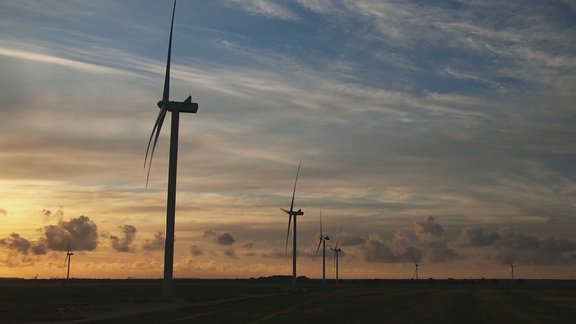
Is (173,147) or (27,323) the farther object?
(173,147)

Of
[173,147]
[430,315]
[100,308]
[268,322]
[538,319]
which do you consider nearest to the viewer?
[268,322]

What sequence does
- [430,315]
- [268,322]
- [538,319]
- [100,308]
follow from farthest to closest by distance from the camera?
[100,308]
[430,315]
[538,319]
[268,322]

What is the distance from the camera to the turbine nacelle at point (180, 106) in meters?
93.2

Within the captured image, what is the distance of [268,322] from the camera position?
197ft

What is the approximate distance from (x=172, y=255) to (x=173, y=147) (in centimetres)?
1480

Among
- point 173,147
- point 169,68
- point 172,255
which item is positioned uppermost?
point 169,68

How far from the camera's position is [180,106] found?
93438 millimetres

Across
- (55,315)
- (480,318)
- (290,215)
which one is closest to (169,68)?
(55,315)

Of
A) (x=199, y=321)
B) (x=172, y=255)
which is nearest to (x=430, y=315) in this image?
(x=199, y=321)

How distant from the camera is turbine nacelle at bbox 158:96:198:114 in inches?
3669

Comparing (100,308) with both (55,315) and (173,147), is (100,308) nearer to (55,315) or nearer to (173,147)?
(55,315)

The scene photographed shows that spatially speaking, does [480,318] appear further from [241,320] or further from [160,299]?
[160,299]

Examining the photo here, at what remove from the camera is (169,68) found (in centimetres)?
9350

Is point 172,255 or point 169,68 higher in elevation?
point 169,68
